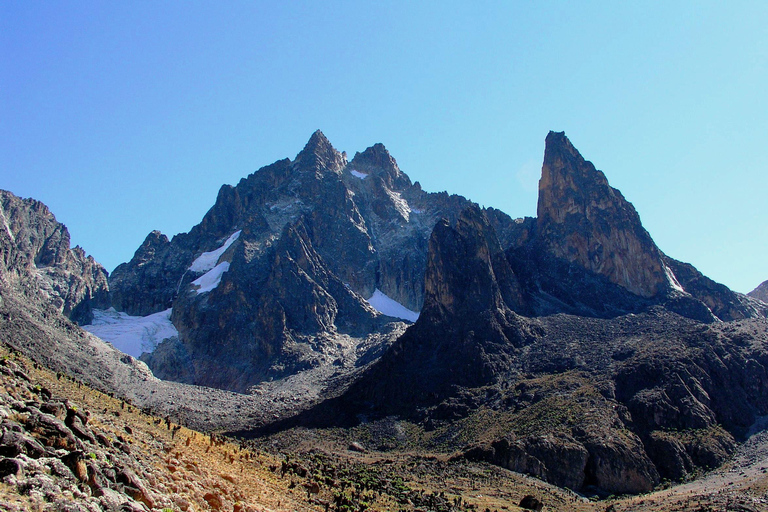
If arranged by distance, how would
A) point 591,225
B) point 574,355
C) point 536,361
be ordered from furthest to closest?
1. point 591,225
2. point 536,361
3. point 574,355

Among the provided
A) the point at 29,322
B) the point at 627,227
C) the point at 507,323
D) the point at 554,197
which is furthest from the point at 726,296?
the point at 29,322

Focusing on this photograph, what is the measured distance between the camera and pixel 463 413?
116 m

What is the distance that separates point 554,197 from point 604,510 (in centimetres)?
12718

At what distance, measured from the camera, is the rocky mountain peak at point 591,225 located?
169875 millimetres

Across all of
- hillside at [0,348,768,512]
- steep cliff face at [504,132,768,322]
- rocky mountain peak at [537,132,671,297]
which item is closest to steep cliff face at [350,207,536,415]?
steep cliff face at [504,132,768,322]

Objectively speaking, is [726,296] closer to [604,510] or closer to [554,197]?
[554,197]

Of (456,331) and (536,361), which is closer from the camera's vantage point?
(536,361)

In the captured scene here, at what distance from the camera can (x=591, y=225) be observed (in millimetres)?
176625

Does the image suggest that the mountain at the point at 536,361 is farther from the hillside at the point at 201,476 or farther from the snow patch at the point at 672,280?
the hillside at the point at 201,476

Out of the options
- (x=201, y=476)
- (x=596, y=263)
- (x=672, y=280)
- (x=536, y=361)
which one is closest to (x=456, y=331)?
(x=536, y=361)

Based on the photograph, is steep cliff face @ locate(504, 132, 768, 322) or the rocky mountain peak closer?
steep cliff face @ locate(504, 132, 768, 322)

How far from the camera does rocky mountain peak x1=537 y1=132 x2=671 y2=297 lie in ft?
557

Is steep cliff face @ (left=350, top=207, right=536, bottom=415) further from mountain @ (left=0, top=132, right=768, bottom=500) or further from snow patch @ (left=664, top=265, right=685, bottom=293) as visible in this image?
snow patch @ (left=664, top=265, right=685, bottom=293)

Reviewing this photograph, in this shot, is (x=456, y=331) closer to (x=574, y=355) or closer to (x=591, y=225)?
(x=574, y=355)
